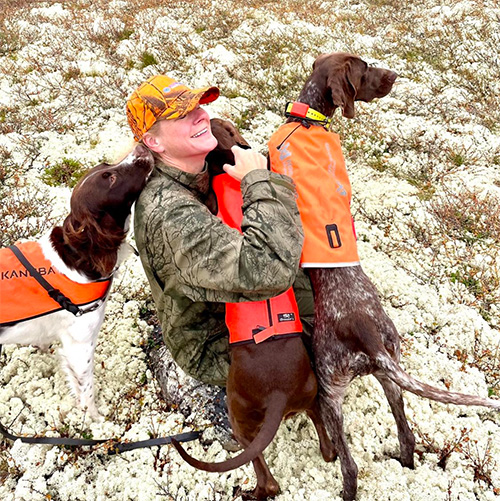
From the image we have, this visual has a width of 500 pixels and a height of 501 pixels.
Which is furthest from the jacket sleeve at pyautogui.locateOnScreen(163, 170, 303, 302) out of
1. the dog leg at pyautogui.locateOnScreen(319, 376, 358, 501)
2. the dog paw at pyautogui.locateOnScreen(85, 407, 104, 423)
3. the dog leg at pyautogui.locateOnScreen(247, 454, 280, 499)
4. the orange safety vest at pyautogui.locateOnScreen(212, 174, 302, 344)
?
the dog paw at pyautogui.locateOnScreen(85, 407, 104, 423)

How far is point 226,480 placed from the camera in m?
2.90

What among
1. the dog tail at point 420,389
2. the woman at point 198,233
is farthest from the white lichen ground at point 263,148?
the dog tail at point 420,389

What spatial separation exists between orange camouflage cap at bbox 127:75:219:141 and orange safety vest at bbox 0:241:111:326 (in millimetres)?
1205

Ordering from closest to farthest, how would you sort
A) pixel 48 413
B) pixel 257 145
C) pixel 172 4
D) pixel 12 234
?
1. pixel 48 413
2. pixel 12 234
3. pixel 257 145
4. pixel 172 4

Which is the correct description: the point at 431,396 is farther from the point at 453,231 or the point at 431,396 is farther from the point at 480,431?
the point at 453,231

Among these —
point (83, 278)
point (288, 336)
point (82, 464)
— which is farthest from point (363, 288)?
point (82, 464)

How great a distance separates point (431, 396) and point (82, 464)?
2429 millimetres

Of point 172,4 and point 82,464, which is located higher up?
point 172,4

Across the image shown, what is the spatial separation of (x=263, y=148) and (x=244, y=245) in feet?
13.1

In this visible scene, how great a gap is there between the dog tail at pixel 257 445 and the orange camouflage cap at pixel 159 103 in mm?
1708

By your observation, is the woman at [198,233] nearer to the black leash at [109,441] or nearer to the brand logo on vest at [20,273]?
the black leash at [109,441]

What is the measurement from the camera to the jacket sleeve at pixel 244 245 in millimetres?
2076

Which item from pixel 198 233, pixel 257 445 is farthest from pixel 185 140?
pixel 257 445

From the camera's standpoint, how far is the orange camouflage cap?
2.45 metres
